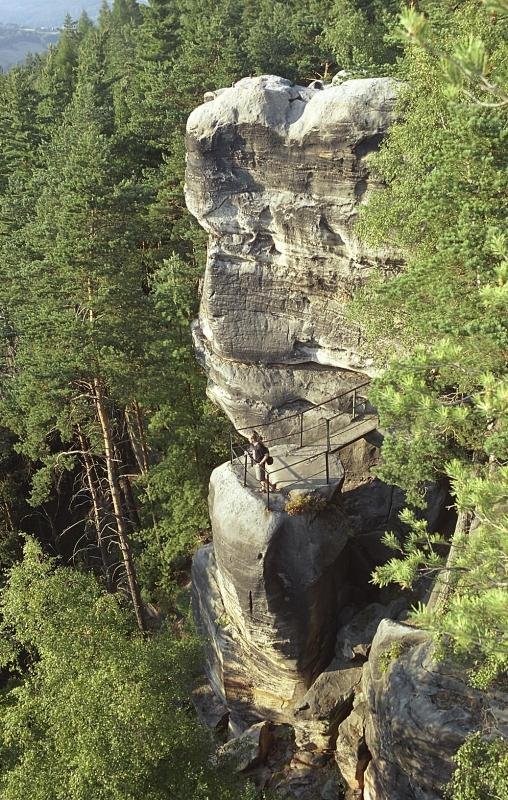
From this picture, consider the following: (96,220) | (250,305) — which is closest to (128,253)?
(96,220)

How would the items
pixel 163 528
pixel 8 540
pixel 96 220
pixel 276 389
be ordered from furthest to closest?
Result: pixel 8 540 < pixel 163 528 < pixel 276 389 < pixel 96 220

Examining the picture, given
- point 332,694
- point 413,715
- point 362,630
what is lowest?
point 332,694

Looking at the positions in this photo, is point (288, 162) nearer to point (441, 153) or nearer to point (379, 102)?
point (379, 102)

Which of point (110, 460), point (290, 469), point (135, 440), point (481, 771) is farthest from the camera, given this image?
point (135, 440)

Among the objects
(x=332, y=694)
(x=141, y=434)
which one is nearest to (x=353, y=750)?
(x=332, y=694)

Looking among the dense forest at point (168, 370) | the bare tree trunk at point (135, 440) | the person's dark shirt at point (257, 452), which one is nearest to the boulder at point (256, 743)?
the dense forest at point (168, 370)

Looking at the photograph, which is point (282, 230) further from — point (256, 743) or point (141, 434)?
point (256, 743)
